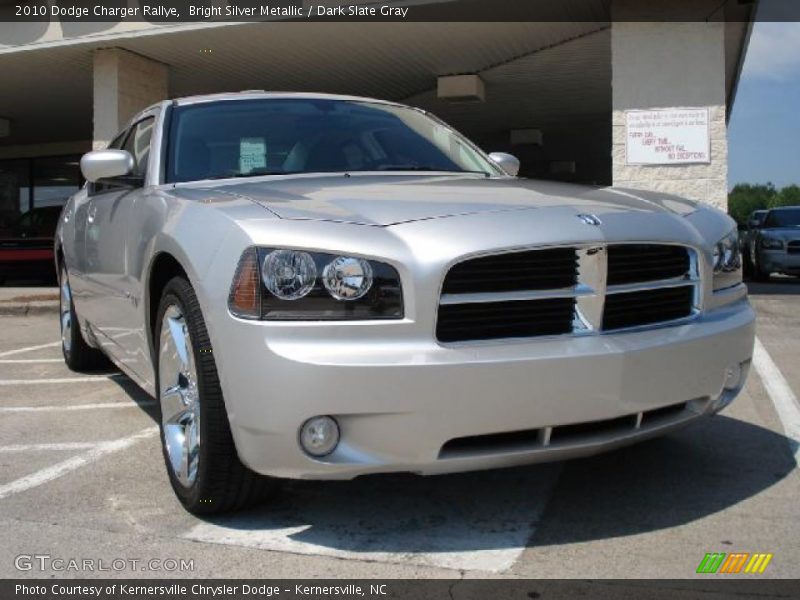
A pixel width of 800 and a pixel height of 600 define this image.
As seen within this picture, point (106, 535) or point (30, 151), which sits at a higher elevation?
point (30, 151)

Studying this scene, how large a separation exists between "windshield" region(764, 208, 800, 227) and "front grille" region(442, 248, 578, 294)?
48.0 feet

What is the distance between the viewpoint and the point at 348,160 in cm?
400

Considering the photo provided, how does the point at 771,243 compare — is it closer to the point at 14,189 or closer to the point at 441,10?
the point at 441,10

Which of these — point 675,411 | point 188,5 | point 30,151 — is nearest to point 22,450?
point 675,411

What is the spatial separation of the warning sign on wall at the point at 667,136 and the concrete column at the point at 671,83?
0.21 ft

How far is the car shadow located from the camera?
2883 millimetres

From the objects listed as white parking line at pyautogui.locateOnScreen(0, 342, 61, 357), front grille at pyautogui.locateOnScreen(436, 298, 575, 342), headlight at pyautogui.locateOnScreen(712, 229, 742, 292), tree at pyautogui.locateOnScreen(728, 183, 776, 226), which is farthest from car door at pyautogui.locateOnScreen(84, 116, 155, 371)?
tree at pyautogui.locateOnScreen(728, 183, 776, 226)

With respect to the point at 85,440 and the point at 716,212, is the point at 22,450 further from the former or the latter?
the point at 716,212

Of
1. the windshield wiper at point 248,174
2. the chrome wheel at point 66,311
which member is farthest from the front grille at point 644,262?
the chrome wheel at point 66,311

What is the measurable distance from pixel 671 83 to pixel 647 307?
25.3 feet

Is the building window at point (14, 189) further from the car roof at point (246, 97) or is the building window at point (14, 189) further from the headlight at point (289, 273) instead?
the headlight at point (289, 273)

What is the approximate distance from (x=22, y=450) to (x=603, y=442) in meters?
2.81

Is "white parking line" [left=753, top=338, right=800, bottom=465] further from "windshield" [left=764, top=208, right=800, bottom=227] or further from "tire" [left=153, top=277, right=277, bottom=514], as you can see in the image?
"windshield" [left=764, top=208, right=800, bottom=227]

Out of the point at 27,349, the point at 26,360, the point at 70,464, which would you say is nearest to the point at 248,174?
the point at 70,464
